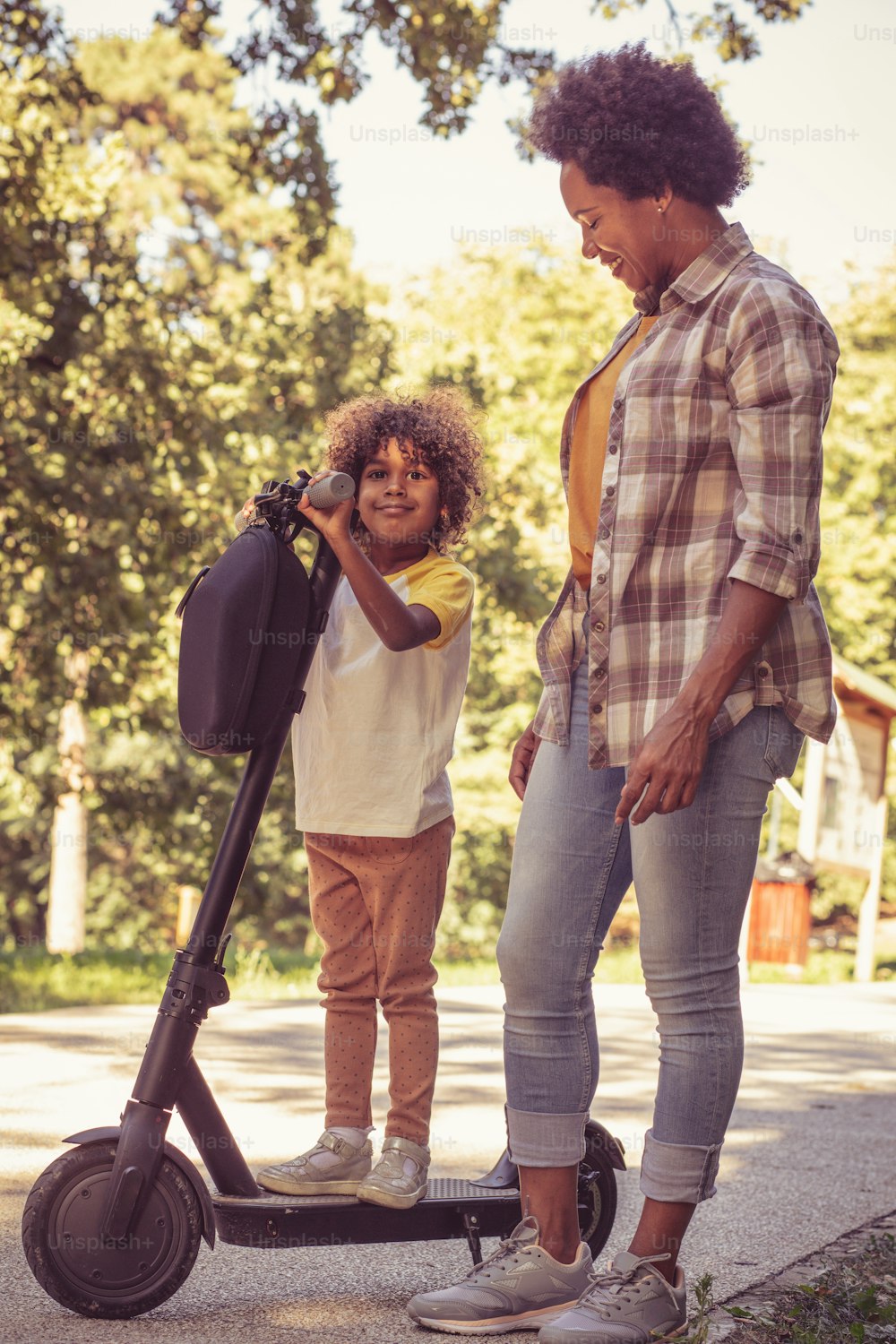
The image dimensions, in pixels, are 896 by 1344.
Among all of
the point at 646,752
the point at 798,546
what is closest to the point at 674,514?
the point at 798,546

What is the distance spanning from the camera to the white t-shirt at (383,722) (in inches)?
125

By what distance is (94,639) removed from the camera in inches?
475

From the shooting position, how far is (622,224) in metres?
2.78

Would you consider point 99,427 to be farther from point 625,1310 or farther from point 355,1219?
point 625,1310

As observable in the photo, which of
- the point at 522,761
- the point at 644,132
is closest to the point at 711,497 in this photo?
the point at 644,132

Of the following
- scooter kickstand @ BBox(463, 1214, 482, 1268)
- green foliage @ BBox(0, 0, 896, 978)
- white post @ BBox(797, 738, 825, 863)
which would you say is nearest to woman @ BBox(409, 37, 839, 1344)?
scooter kickstand @ BBox(463, 1214, 482, 1268)

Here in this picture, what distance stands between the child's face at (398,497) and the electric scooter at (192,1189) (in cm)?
41

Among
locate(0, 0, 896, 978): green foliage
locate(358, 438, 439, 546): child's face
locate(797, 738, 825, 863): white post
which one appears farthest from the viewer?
locate(797, 738, 825, 863): white post

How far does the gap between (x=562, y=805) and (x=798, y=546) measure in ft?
2.07

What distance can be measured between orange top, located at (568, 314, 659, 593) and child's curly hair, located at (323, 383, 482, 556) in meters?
0.59

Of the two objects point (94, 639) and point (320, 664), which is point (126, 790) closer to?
point (94, 639)

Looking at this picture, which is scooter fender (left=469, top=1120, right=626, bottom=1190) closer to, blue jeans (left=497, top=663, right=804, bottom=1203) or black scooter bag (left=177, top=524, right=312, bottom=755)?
blue jeans (left=497, top=663, right=804, bottom=1203)

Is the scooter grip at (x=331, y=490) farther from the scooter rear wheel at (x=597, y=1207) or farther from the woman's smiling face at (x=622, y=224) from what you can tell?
the scooter rear wheel at (x=597, y=1207)

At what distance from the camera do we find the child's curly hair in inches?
138
